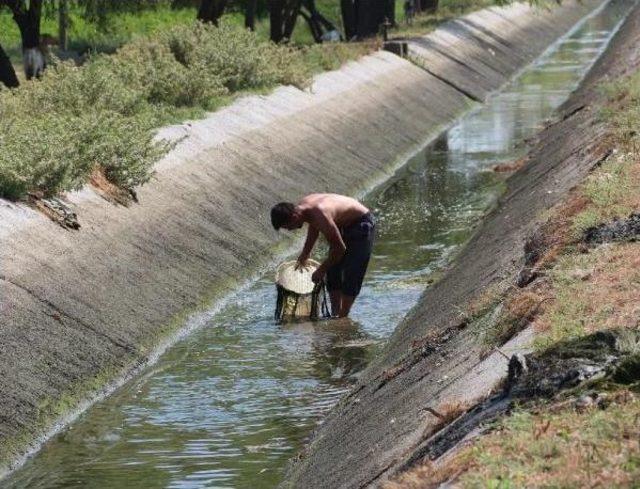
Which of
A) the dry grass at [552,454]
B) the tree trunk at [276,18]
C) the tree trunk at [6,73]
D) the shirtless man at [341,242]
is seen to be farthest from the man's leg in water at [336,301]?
the tree trunk at [276,18]

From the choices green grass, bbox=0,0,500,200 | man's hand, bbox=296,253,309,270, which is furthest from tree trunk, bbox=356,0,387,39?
man's hand, bbox=296,253,309,270

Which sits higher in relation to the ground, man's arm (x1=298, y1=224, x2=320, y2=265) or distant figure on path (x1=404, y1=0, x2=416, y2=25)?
man's arm (x1=298, y1=224, x2=320, y2=265)

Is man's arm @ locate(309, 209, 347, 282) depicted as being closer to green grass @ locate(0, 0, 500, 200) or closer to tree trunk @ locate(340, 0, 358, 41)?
green grass @ locate(0, 0, 500, 200)

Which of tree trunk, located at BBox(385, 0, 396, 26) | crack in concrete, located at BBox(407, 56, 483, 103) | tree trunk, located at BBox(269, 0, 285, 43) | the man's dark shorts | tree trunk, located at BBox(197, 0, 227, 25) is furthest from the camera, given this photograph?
tree trunk, located at BBox(385, 0, 396, 26)

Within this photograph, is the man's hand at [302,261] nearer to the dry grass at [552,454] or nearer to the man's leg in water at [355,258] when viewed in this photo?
the man's leg in water at [355,258]

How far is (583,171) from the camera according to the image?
1814cm

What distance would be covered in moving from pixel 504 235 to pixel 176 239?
3.62 m

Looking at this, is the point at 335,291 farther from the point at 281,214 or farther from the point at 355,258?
the point at 281,214

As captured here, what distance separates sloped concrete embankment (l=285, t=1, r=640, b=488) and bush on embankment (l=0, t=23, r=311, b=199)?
3.96m

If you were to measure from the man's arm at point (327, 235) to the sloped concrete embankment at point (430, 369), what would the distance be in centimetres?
92

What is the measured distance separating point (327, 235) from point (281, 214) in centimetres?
83

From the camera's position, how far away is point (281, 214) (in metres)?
14.9

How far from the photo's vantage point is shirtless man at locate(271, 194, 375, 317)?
15.6 m

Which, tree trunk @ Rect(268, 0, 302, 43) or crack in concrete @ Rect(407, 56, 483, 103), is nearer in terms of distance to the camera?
crack in concrete @ Rect(407, 56, 483, 103)
